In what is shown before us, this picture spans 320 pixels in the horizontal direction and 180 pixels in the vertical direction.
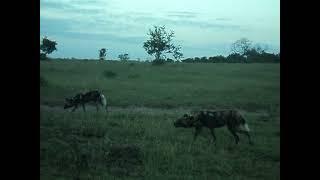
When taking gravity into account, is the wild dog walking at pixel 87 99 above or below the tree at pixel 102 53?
below

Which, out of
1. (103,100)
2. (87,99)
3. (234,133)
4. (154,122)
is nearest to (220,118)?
(234,133)

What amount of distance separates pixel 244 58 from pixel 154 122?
993mm

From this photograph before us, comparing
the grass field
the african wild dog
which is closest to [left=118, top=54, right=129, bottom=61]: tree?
the grass field

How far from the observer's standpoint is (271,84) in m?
3.52

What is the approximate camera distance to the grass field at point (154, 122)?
3512 mm

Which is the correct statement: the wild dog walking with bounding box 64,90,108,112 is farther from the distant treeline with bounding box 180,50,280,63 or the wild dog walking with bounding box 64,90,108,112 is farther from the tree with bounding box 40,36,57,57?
the distant treeline with bounding box 180,50,280,63

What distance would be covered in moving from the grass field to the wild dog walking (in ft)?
0.18

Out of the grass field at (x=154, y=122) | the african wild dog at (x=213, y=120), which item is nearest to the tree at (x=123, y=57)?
the grass field at (x=154, y=122)

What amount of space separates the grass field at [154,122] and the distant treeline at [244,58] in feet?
0.20

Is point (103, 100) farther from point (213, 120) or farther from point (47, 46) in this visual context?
point (213, 120)

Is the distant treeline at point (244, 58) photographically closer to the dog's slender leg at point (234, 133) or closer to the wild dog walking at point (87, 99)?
the dog's slender leg at point (234, 133)

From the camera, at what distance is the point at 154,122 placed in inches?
147

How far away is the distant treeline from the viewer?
3658 mm
